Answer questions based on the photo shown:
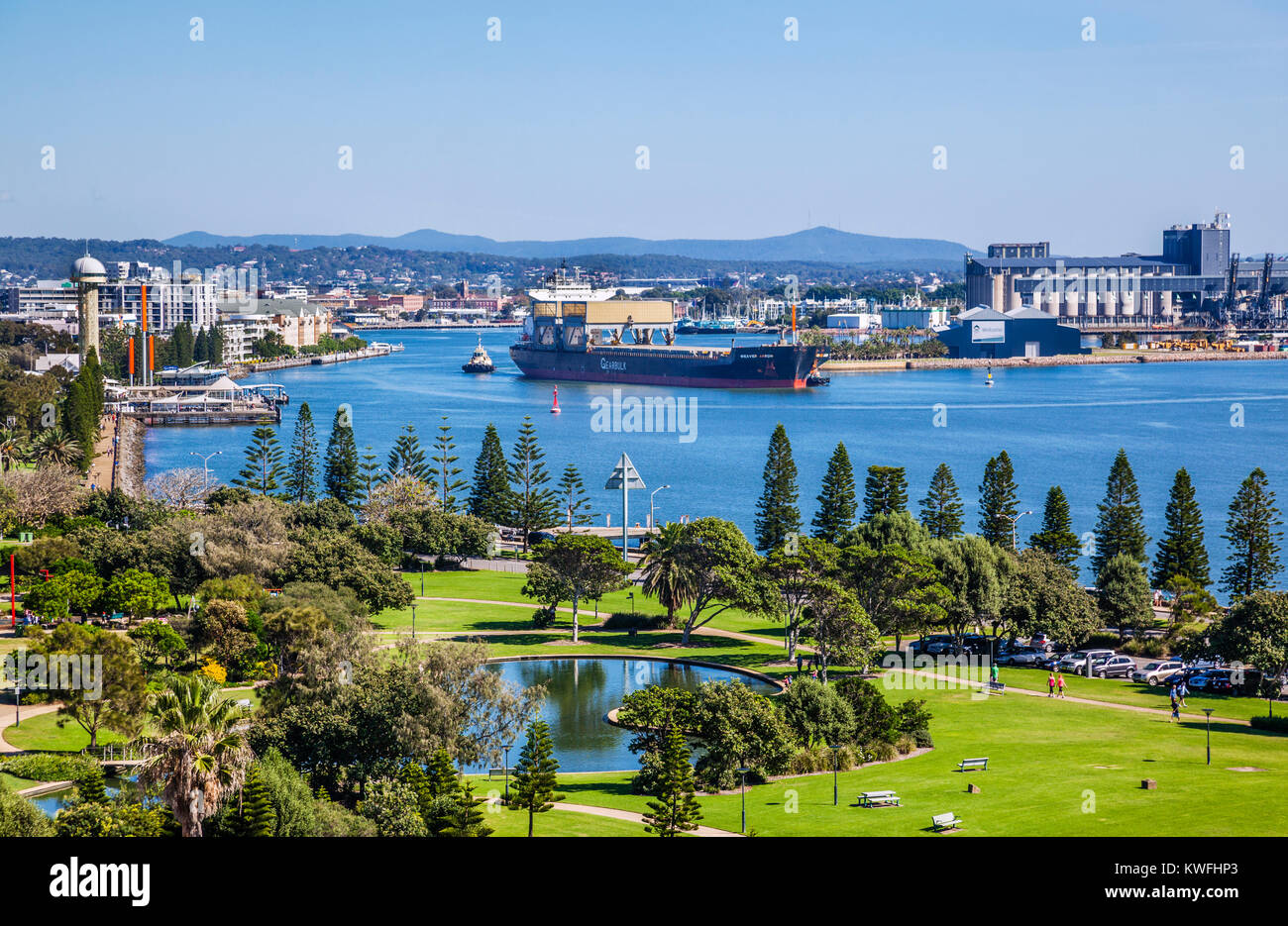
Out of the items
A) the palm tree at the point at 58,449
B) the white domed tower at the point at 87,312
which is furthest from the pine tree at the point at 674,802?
the white domed tower at the point at 87,312

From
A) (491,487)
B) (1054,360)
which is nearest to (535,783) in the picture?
(491,487)

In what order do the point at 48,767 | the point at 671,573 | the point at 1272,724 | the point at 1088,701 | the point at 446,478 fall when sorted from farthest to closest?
the point at 446,478
the point at 671,573
the point at 1088,701
the point at 1272,724
the point at 48,767

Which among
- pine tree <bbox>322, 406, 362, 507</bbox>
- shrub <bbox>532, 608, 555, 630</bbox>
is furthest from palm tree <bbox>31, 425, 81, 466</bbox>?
shrub <bbox>532, 608, 555, 630</bbox>

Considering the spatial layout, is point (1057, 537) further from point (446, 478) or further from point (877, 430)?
point (877, 430)

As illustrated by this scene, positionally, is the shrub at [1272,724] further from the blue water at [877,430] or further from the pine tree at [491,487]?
the pine tree at [491,487]

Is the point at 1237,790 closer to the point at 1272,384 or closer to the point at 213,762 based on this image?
the point at 213,762

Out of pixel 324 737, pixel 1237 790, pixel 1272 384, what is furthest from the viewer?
pixel 1272 384
